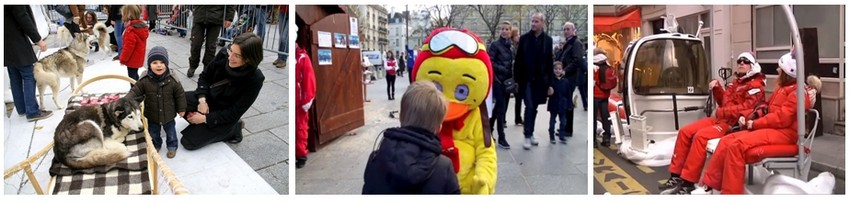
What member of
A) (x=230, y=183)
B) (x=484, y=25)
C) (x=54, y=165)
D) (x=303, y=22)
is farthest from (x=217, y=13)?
(x=484, y=25)

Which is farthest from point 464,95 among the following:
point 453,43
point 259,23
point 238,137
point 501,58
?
point 238,137

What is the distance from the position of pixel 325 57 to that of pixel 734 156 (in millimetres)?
1836

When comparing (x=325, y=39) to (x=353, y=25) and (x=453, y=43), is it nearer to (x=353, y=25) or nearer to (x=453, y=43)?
(x=353, y=25)

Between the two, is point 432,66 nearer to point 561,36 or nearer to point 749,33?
point 561,36

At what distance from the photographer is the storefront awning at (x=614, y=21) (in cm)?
240

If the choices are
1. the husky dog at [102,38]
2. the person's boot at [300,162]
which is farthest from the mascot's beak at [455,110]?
A: the husky dog at [102,38]

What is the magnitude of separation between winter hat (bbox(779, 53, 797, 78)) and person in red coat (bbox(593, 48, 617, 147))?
67 cm

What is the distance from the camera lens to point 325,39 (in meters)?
2.71

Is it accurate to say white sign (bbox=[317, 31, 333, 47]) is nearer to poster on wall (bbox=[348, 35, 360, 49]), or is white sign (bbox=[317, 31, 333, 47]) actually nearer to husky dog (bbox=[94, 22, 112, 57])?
poster on wall (bbox=[348, 35, 360, 49])

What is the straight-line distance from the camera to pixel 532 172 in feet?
8.00

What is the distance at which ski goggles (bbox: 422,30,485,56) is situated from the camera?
2.14 m

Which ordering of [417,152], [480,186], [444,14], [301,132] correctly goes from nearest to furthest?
[417,152]
[480,186]
[444,14]
[301,132]

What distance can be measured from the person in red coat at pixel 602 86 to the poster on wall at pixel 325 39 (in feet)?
4.02

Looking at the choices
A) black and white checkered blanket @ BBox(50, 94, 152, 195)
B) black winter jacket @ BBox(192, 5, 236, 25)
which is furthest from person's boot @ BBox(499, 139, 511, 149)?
black and white checkered blanket @ BBox(50, 94, 152, 195)
